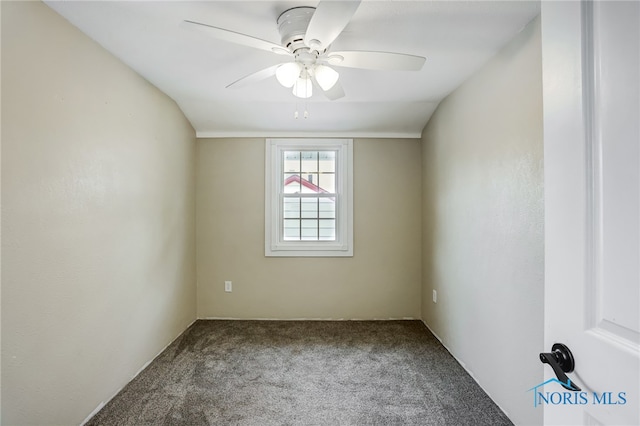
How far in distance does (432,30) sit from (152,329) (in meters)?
2.91

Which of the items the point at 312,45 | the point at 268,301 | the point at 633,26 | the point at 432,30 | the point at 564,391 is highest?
the point at 432,30

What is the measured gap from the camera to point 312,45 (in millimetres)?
1487

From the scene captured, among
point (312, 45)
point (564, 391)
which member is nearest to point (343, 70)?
point (312, 45)

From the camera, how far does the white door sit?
0.61m

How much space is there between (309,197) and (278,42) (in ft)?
6.45

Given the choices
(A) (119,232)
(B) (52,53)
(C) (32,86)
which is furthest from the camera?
(A) (119,232)

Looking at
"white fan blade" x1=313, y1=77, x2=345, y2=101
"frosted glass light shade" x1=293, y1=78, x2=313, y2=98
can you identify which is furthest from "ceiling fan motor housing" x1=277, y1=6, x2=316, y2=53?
"white fan blade" x1=313, y1=77, x2=345, y2=101

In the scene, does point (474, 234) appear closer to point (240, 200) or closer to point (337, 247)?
point (337, 247)

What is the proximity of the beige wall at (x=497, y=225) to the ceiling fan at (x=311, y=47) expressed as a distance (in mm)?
674

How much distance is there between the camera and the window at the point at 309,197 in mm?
3529

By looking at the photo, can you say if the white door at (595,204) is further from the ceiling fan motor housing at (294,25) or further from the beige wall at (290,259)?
the beige wall at (290,259)

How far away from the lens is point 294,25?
Result: 1555 millimetres

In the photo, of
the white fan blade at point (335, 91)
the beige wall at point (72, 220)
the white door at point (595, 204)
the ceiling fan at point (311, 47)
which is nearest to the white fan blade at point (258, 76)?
the ceiling fan at point (311, 47)

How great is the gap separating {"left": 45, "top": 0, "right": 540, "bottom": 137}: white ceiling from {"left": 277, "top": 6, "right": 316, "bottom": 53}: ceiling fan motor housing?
0.04 metres
